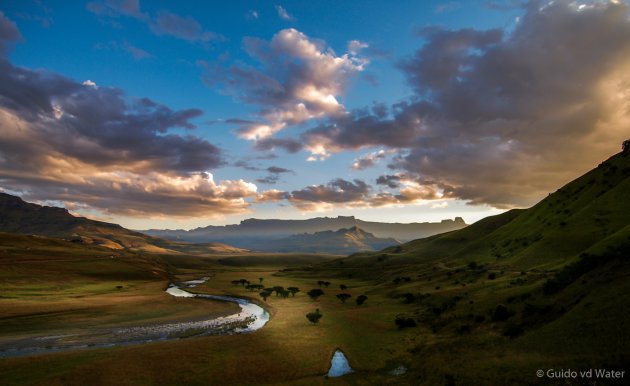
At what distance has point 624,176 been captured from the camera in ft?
404

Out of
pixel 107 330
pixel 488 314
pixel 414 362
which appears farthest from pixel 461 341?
pixel 107 330

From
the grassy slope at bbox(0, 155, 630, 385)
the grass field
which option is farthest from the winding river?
the grass field

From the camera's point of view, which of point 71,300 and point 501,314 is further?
point 71,300

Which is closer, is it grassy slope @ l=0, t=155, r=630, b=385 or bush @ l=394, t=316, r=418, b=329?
grassy slope @ l=0, t=155, r=630, b=385

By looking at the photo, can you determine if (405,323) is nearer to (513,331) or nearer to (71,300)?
(513,331)

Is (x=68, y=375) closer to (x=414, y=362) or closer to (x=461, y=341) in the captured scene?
(x=414, y=362)

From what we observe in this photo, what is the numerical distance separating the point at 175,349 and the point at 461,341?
139 ft

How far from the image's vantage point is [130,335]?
216 ft

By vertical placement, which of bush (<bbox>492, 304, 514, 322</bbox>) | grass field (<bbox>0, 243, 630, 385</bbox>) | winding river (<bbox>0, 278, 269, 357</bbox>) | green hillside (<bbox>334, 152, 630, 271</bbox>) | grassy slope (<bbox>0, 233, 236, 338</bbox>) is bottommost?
grassy slope (<bbox>0, 233, 236, 338</bbox>)

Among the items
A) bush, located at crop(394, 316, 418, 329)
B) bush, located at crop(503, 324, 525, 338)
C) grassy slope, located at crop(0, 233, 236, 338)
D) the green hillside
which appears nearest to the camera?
bush, located at crop(503, 324, 525, 338)

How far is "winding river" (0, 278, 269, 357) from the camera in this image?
56.8 meters

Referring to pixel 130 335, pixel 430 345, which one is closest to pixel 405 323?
pixel 430 345

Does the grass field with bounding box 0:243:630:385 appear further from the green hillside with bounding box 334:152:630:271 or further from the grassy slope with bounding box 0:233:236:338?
the green hillside with bounding box 334:152:630:271

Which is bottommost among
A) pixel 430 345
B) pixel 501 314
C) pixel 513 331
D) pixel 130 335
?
pixel 130 335
